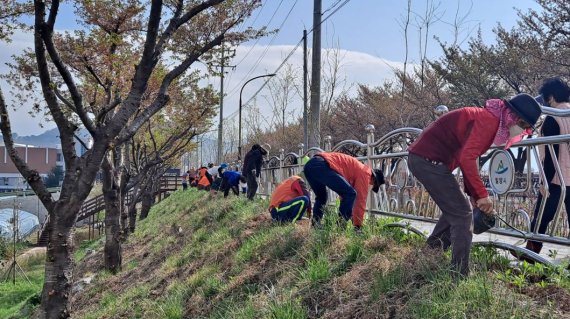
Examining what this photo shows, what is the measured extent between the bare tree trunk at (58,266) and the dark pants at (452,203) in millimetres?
3983

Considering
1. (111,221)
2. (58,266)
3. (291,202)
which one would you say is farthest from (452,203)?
(111,221)

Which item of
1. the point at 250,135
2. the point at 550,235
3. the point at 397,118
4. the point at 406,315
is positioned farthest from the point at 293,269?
the point at 250,135

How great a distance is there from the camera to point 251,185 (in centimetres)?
1234

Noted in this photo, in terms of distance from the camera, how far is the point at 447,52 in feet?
53.9

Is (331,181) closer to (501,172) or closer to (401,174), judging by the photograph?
(401,174)

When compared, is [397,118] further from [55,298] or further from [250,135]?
[250,135]

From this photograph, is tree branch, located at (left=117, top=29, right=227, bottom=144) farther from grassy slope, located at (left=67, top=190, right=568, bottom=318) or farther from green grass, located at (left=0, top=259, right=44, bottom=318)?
green grass, located at (left=0, top=259, right=44, bottom=318)

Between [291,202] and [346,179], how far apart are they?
1336 millimetres

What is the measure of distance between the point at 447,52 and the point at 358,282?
14015 millimetres

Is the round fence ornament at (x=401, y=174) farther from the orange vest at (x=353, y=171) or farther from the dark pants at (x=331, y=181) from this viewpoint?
the dark pants at (x=331, y=181)

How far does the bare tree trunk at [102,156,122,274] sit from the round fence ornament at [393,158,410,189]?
23.5 ft

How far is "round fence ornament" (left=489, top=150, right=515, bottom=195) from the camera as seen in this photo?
13.7 feet

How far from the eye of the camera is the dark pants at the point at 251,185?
12.2 metres

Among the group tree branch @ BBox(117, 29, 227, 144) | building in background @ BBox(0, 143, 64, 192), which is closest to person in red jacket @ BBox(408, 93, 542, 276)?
tree branch @ BBox(117, 29, 227, 144)
